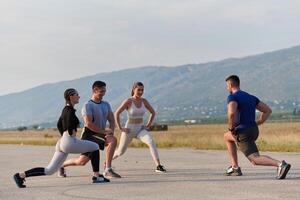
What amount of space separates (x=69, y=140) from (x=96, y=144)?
0.58m

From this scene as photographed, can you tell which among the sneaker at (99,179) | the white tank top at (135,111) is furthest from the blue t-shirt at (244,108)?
the white tank top at (135,111)

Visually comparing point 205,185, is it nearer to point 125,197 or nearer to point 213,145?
point 125,197

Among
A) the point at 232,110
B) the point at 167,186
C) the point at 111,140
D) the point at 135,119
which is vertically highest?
the point at 135,119

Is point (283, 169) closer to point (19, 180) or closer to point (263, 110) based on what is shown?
point (263, 110)

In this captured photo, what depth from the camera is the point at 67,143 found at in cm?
1125

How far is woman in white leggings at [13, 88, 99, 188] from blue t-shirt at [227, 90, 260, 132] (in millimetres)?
2558

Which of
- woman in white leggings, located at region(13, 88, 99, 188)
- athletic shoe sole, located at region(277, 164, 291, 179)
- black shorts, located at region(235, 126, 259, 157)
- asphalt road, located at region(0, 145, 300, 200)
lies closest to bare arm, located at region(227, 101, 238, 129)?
black shorts, located at region(235, 126, 259, 157)

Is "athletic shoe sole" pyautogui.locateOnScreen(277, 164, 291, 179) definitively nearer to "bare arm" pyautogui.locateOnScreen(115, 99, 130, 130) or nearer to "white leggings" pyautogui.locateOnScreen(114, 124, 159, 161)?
"white leggings" pyautogui.locateOnScreen(114, 124, 159, 161)

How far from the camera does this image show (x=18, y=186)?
11.2 m

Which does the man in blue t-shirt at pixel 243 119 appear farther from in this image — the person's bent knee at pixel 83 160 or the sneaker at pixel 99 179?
the person's bent knee at pixel 83 160

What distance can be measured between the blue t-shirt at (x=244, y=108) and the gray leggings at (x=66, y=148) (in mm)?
2602

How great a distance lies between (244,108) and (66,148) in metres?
3.14

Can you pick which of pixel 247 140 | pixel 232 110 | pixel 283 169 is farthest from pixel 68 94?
pixel 283 169

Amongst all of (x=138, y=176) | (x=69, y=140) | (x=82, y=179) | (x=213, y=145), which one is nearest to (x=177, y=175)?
(x=138, y=176)
